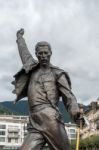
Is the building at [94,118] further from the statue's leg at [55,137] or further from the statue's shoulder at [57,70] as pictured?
the statue's leg at [55,137]

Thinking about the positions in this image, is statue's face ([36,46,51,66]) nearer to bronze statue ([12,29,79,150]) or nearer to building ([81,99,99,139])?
bronze statue ([12,29,79,150])

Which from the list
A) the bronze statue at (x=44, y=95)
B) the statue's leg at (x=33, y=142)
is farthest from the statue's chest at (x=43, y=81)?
the statue's leg at (x=33, y=142)

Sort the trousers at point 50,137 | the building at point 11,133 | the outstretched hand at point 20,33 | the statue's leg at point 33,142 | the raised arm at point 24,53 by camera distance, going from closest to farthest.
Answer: the statue's leg at point 33,142 < the trousers at point 50,137 < the raised arm at point 24,53 < the outstretched hand at point 20,33 < the building at point 11,133

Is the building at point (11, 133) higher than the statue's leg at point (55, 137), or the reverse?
the building at point (11, 133)

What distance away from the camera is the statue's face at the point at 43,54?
33.8 ft

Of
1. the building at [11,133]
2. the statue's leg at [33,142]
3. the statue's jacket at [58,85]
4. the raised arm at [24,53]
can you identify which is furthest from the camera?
the building at [11,133]

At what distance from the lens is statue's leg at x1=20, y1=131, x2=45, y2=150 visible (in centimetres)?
947

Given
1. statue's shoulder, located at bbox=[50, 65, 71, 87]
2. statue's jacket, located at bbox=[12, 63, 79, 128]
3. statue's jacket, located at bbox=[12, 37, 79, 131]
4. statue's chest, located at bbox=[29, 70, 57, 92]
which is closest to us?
statue's jacket, located at bbox=[12, 37, 79, 131]

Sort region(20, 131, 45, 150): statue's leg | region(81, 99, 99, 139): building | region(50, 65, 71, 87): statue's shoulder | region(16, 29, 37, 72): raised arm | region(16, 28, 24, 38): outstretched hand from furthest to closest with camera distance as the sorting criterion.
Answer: region(81, 99, 99, 139): building < region(16, 28, 24, 38): outstretched hand < region(16, 29, 37, 72): raised arm < region(50, 65, 71, 87): statue's shoulder < region(20, 131, 45, 150): statue's leg

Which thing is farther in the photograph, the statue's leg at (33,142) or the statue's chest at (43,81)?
the statue's chest at (43,81)

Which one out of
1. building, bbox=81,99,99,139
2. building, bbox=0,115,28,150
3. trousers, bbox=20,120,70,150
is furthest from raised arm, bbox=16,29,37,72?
building, bbox=0,115,28,150

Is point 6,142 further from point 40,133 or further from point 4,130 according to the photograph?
point 40,133

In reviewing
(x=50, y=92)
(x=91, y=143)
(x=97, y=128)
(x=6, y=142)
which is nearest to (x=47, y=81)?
(x=50, y=92)

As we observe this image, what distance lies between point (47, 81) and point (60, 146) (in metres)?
1.26
